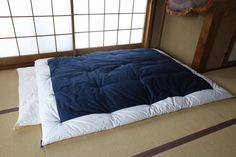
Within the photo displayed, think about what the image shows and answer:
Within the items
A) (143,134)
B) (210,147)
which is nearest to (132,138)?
(143,134)

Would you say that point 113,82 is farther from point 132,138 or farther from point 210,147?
point 210,147

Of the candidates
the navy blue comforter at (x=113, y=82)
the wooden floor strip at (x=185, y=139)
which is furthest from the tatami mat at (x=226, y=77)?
the wooden floor strip at (x=185, y=139)

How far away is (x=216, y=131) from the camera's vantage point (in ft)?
5.98

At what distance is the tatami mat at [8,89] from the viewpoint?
2038 millimetres

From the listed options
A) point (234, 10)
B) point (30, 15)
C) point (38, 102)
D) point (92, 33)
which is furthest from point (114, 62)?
point (234, 10)

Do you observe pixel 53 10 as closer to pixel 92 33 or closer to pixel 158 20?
pixel 92 33

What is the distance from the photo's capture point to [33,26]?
2.70 metres

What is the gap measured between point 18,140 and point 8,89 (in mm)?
891

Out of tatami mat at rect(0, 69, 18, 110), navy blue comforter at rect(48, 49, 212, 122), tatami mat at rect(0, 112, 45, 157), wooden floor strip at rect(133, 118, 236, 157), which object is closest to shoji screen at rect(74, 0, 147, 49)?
navy blue comforter at rect(48, 49, 212, 122)

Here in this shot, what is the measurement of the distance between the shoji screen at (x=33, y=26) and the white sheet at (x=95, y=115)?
2.43ft

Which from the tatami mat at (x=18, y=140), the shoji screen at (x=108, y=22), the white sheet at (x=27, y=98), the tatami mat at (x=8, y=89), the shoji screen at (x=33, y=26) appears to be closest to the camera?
the tatami mat at (x=18, y=140)

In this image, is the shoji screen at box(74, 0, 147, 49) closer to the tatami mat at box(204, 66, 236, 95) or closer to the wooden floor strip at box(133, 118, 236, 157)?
the tatami mat at box(204, 66, 236, 95)

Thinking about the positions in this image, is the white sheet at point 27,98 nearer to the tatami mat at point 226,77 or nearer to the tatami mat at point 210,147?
the tatami mat at point 210,147

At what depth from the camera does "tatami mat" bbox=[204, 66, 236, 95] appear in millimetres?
2595
